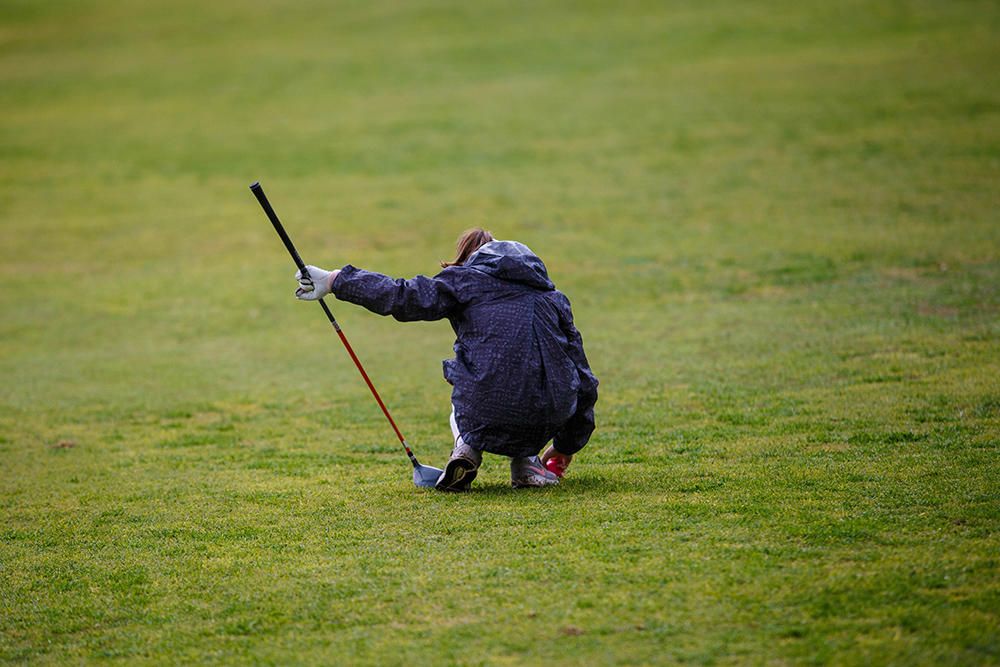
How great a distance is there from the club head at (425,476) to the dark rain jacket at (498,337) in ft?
2.16

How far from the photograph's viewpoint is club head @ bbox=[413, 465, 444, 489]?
796 centimetres

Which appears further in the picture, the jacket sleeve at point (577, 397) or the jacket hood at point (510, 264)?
the jacket sleeve at point (577, 397)

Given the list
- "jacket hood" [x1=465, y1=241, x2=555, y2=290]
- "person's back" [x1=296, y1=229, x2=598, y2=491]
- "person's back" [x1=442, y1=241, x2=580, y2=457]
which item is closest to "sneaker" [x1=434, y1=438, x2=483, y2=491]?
"person's back" [x1=296, y1=229, x2=598, y2=491]

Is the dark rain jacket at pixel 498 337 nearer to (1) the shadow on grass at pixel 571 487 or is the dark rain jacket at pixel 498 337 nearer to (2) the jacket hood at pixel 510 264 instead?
(2) the jacket hood at pixel 510 264

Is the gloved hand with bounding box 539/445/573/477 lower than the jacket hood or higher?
lower

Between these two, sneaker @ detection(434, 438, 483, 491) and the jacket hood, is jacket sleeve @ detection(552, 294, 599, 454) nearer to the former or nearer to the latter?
the jacket hood

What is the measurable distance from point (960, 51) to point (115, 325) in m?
23.0

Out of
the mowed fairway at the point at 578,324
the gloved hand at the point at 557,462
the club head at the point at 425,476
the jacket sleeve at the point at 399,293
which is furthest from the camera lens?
the club head at the point at 425,476

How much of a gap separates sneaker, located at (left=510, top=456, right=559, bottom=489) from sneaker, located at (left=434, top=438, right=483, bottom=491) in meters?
0.31

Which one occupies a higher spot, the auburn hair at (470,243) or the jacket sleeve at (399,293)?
the auburn hair at (470,243)

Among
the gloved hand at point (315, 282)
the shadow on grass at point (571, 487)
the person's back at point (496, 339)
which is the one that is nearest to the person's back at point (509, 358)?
the person's back at point (496, 339)

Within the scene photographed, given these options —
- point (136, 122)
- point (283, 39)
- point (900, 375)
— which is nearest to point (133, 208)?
point (136, 122)

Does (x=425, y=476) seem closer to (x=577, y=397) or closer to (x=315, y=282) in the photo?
(x=577, y=397)

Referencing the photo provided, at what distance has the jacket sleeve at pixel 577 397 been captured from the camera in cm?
753
